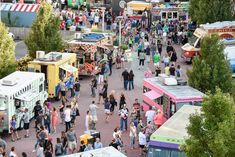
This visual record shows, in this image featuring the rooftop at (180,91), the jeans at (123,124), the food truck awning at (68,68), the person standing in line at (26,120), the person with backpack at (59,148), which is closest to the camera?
the person with backpack at (59,148)

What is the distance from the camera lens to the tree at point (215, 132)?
17109mm

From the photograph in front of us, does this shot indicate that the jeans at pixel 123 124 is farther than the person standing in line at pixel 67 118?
Yes

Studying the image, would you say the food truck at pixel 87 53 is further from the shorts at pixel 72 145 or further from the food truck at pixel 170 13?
the food truck at pixel 170 13

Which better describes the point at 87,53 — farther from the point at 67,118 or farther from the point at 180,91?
the point at 180,91

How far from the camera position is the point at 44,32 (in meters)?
36.2

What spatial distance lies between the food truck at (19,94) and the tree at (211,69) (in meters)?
6.37

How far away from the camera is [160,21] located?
51.0m

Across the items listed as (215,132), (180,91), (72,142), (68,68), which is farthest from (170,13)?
(215,132)

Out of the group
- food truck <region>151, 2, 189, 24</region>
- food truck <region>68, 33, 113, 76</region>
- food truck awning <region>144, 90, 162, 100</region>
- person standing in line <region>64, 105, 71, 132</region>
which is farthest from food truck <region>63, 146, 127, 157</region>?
food truck <region>151, 2, 189, 24</region>

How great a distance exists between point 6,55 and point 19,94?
3908 millimetres

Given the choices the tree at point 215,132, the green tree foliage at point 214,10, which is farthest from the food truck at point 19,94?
the green tree foliage at point 214,10

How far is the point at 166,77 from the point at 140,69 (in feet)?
31.6

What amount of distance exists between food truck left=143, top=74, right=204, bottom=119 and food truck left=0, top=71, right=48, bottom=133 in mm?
4448

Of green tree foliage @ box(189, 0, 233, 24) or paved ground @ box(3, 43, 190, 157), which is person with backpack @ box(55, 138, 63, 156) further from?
green tree foliage @ box(189, 0, 233, 24)
